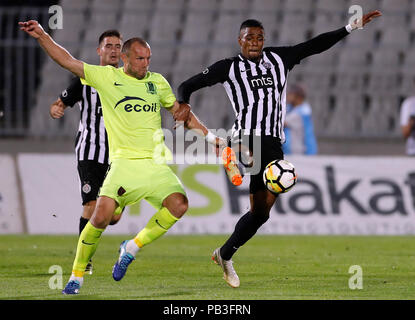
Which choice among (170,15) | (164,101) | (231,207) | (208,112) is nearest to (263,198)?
(164,101)

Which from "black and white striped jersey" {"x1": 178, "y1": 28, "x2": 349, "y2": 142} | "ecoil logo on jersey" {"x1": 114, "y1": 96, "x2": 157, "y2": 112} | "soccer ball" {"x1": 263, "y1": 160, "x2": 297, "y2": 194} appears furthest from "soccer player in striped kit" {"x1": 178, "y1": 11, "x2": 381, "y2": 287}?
"ecoil logo on jersey" {"x1": 114, "y1": 96, "x2": 157, "y2": 112}

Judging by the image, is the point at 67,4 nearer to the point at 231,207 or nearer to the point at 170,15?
the point at 170,15

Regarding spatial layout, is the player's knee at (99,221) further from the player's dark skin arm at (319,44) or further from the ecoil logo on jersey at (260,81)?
the player's dark skin arm at (319,44)

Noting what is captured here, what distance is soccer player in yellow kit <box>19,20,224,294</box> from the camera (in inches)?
302

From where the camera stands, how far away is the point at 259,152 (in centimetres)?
861

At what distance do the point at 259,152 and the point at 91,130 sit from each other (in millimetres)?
1890

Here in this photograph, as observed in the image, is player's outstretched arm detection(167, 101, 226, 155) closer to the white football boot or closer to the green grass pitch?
the white football boot

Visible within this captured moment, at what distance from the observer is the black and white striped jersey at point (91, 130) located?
9.41 metres

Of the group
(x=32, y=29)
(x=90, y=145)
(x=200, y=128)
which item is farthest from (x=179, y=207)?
(x=90, y=145)

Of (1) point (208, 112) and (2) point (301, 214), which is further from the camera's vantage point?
(1) point (208, 112)

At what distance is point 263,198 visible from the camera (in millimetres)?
8570

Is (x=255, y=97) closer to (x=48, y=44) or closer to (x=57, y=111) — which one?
(x=57, y=111)

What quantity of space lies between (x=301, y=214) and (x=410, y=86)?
3.77 meters

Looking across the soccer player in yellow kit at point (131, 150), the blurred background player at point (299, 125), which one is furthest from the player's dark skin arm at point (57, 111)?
the blurred background player at point (299, 125)
